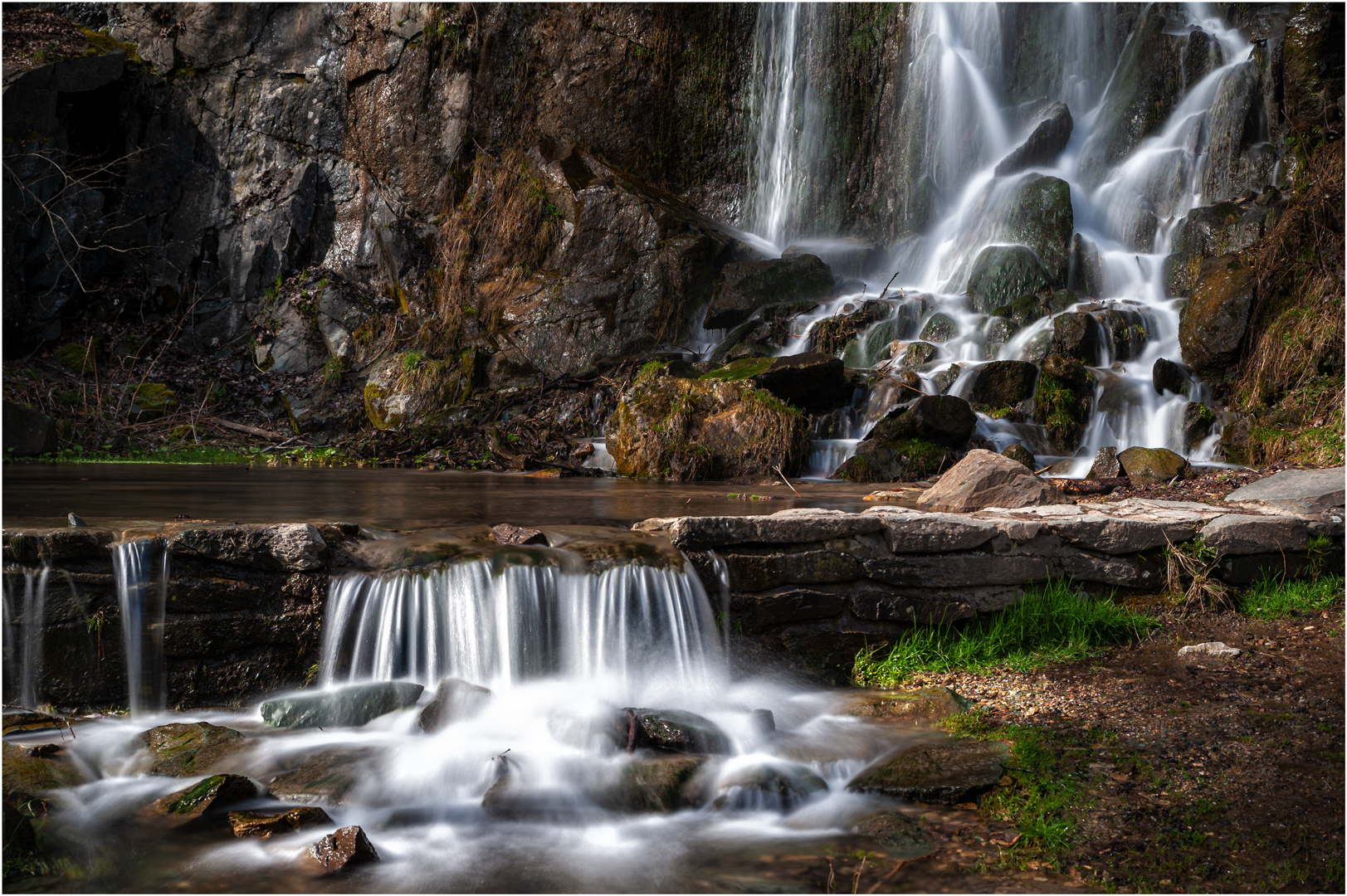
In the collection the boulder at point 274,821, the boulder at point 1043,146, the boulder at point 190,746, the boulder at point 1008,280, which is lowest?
the boulder at point 274,821

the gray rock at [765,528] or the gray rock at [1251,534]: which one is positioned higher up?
the gray rock at [765,528]

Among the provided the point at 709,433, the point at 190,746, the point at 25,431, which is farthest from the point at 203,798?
the point at 25,431

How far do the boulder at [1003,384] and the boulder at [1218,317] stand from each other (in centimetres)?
172

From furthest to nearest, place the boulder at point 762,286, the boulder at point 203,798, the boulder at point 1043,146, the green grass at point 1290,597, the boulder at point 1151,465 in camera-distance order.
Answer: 1. the boulder at point 1043,146
2. the boulder at point 762,286
3. the boulder at point 1151,465
4. the green grass at point 1290,597
5. the boulder at point 203,798

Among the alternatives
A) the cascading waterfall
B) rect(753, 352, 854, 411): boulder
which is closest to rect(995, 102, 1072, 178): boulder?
the cascading waterfall

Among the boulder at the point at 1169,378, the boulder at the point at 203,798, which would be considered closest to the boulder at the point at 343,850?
the boulder at the point at 203,798

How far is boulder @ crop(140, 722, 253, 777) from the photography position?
10.7ft

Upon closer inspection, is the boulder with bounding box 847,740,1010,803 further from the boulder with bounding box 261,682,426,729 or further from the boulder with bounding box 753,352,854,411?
the boulder with bounding box 753,352,854,411

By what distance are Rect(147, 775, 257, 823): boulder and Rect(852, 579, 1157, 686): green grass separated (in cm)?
280

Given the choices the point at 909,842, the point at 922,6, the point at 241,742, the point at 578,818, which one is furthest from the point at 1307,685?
the point at 922,6

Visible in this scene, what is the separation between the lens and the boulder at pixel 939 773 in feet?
9.75

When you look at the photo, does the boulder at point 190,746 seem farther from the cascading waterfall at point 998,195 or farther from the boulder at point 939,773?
the cascading waterfall at point 998,195

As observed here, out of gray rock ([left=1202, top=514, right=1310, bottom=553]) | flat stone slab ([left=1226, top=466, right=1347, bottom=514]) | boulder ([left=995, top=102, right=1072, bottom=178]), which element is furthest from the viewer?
boulder ([left=995, top=102, right=1072, bottom=178])

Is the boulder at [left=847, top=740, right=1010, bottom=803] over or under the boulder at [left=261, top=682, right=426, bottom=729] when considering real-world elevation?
under
